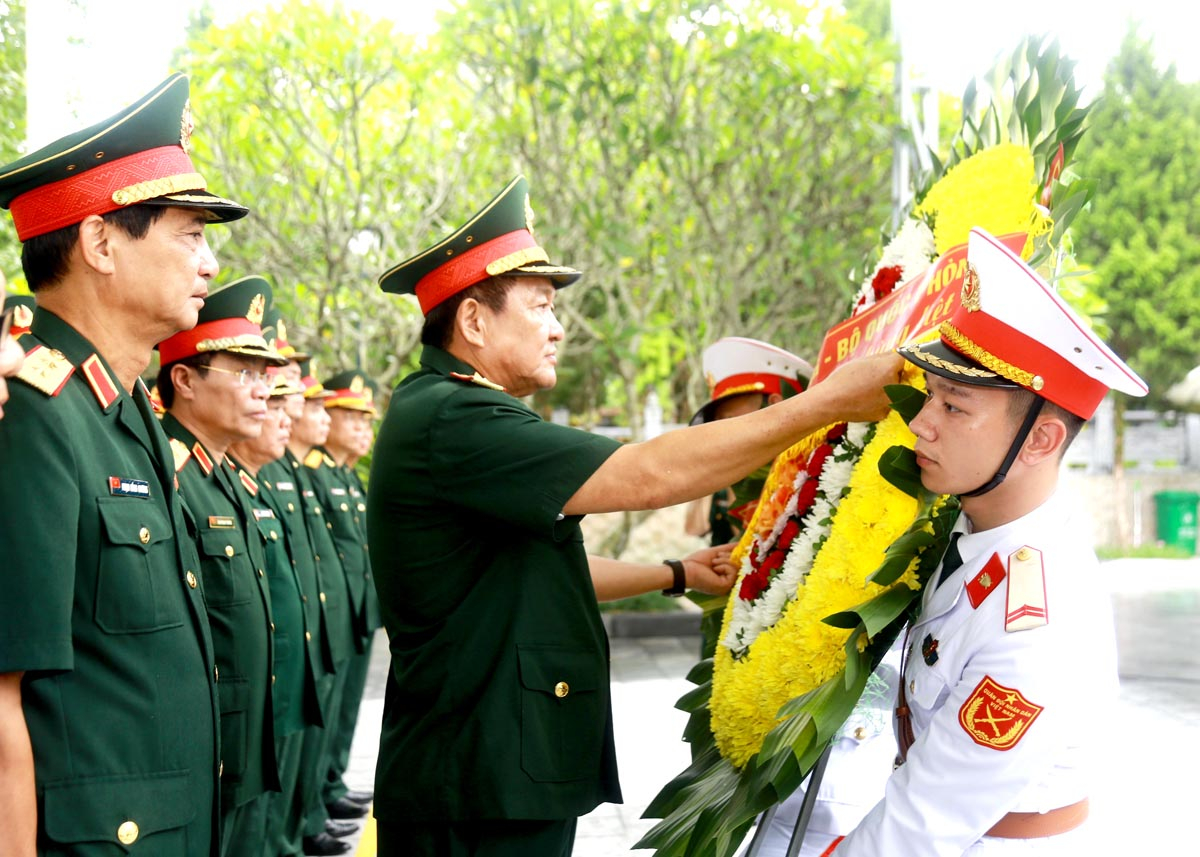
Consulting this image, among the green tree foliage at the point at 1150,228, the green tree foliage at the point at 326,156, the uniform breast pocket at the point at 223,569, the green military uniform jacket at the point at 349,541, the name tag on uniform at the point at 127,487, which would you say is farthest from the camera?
the green tree foliage at the point at 1150,228

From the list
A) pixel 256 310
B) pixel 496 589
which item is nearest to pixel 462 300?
pixel 496 589

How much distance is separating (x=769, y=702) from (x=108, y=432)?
49.7 inches

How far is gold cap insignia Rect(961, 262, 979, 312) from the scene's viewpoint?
1.88 metres

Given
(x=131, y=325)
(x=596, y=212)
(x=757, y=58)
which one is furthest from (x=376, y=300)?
(x=131, y=325)

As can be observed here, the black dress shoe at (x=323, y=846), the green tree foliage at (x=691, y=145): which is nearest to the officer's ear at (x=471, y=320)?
the black dress shoe at (x=323, y=846)

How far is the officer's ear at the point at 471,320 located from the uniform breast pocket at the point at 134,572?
34.2 inches

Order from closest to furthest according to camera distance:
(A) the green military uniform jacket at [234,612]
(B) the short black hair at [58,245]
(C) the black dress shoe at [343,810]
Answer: (B) the short black hair at [58,245] < (A) the green military uniform jacket at [234,612] < (C) the black dress shoe at [343,810]

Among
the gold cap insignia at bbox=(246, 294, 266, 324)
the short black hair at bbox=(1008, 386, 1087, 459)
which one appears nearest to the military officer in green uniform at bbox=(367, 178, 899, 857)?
the short black hair at bbox=(1008, 386, 1087, 459)

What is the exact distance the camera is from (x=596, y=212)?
1014 cm

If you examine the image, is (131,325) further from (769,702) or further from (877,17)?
(877,17)

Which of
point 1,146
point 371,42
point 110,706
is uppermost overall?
point 371,42

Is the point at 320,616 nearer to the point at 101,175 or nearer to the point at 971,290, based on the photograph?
the point at 101,175

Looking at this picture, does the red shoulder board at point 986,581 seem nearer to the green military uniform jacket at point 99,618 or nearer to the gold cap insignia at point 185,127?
the green military uniform jacket at point 99,618

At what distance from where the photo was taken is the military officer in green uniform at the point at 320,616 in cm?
502
